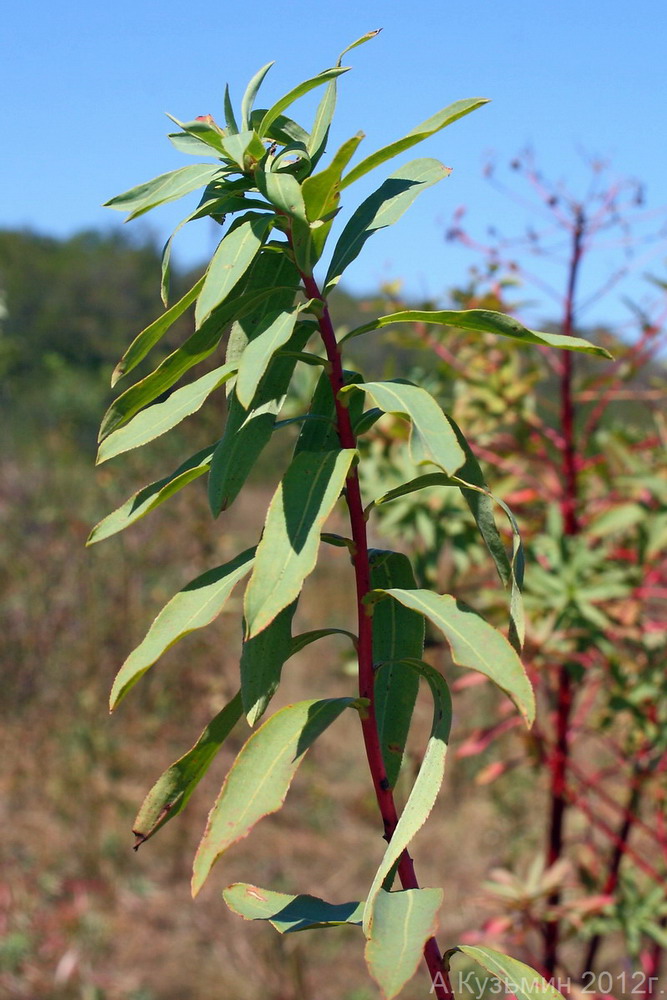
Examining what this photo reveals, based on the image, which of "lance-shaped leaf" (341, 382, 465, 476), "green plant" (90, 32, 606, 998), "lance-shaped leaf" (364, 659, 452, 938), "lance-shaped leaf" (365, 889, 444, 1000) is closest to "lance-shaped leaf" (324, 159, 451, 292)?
"green plant" (90, 32, 606, 998)

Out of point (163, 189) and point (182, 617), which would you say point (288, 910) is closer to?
point (182, 617)

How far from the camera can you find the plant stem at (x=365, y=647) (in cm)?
69

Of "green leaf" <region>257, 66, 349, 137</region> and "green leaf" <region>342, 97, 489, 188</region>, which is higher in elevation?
"green leaf" <region>257, 66, 349, 137</region>

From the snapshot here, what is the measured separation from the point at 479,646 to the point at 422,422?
6.2 inches

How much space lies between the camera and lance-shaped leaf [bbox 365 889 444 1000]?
0.54 m

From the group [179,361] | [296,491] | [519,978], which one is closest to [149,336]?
[179,361]

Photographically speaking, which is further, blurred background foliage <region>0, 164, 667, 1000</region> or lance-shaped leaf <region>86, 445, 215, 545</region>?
blurred background foliage <region>0, 164, 667, 1000</region>

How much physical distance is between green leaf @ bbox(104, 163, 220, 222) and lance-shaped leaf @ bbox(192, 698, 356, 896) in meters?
0.40

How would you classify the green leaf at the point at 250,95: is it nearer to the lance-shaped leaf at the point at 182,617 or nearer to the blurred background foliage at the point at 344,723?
the lance-shaped leaf at the point at 182,617

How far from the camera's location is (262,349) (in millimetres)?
649

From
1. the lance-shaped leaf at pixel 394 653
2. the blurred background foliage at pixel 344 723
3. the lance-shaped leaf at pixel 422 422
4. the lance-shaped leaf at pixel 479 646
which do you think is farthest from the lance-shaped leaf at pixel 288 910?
the blurred background foliage at pixel 344 723

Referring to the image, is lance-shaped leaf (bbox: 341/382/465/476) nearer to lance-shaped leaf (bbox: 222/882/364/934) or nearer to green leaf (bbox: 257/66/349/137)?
green leaf (bbox: 257/66/349/137)

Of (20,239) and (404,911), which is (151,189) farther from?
(20,239)

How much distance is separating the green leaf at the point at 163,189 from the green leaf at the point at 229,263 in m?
0.05
